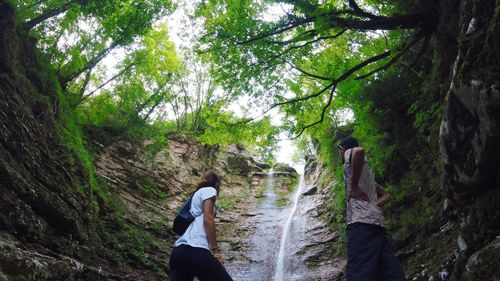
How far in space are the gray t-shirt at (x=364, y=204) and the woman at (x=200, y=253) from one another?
4.82ft

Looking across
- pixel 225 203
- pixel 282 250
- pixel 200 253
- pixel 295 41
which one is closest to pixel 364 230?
pixel 200 253

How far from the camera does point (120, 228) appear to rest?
964 cm

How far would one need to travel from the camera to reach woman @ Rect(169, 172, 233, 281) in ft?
11.8

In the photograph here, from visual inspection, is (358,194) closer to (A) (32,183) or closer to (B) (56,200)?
(A) (32,183)

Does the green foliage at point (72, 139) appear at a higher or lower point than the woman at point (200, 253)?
higher

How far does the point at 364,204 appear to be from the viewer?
4.05 m

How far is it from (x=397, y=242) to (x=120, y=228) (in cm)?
656

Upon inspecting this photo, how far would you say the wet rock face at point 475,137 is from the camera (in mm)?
3852

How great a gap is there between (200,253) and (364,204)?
5.87 ft

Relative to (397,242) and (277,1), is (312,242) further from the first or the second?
(277,1)

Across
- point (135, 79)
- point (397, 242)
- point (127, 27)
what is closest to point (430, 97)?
point (397, 242)

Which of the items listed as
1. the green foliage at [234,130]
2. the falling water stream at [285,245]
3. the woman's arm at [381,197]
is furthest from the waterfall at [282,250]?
the woman's arm at [381,197]

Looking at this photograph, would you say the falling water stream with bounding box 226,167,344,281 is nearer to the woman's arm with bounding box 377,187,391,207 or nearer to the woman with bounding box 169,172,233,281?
the woman's arm with bounding box 377,187,391,207

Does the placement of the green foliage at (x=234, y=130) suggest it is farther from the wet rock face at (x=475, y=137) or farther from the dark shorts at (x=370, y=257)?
the dark shorts at (x=370, y=257)
